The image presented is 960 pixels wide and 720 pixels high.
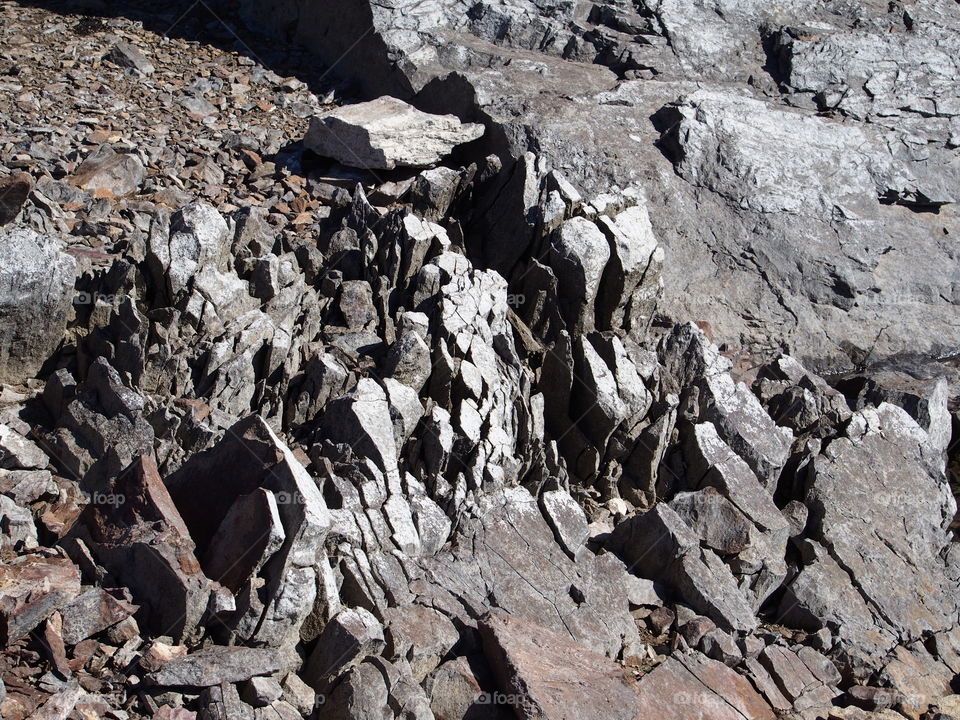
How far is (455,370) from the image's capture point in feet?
35.6

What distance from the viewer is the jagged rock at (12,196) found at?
10.9m

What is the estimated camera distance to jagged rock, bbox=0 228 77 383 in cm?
998

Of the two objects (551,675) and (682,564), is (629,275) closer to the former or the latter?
(682,564)

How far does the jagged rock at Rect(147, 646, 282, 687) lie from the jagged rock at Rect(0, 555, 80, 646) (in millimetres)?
1016

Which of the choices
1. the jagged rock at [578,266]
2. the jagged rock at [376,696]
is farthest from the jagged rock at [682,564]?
the jagged rock at [376,696]

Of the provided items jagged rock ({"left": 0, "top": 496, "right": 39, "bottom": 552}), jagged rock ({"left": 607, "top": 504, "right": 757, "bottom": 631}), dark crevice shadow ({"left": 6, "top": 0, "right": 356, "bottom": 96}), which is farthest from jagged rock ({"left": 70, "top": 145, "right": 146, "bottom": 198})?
jagged rock ({"left": 607, "top": 504, "right": 757, "bottom": 631})

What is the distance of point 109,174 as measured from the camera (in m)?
13.2

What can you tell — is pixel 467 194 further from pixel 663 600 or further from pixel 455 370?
pixel 663 600

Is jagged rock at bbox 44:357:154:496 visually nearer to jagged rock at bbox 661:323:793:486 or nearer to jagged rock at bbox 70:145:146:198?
jagged rock at bbox 70:145:146:198

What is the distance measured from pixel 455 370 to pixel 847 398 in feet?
20.8

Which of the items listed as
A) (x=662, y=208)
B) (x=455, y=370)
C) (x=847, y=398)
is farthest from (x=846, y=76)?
(x=455, y=370)

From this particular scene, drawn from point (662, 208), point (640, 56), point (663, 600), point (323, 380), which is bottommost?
point (663, 600)

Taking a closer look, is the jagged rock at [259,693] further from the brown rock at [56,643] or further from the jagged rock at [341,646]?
the brown rock at [56,643]

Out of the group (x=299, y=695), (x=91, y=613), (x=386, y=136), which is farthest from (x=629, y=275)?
(x=91, y=613)
